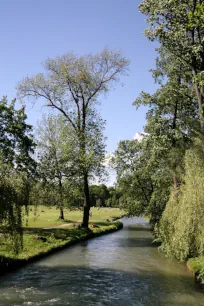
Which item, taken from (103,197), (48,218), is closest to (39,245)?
(48,218)

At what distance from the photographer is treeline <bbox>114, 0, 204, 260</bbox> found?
17891 mm

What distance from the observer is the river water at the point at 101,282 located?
16797mm

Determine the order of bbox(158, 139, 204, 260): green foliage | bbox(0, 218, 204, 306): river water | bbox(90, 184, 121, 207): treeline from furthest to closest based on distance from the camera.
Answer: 1. bbox(90, 184, 121, 207): treeline
2. bbox(158, 139, 204, 260): green foliage
3. bbox(0, 218, 204, 306): river water

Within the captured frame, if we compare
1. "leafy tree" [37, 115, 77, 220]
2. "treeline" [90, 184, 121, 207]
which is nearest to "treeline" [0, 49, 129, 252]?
"leafy tree" [37, 115, 77, 220]

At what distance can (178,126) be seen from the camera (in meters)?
29.6

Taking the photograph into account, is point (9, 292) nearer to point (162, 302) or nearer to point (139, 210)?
point (162, 302)

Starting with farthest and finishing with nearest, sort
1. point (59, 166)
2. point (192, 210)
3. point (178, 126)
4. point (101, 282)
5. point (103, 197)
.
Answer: point (103, 197), point (59, 166), point (178, 126), point (101, 282), point (192, 210)

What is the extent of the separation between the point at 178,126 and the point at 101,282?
1547cm

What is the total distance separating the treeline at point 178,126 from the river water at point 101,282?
80.3 inches

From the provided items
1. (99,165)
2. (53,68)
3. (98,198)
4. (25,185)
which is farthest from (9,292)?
(98,198)

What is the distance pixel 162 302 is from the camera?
1673cm

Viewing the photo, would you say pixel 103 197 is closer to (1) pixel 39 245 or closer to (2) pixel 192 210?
(1) pixel 39 245

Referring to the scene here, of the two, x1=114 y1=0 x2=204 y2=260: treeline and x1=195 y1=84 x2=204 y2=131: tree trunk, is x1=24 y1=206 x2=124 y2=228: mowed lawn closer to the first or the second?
x1=114 y1=0 x2=204 y2=260: treeline

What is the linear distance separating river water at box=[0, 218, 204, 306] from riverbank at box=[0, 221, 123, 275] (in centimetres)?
83
